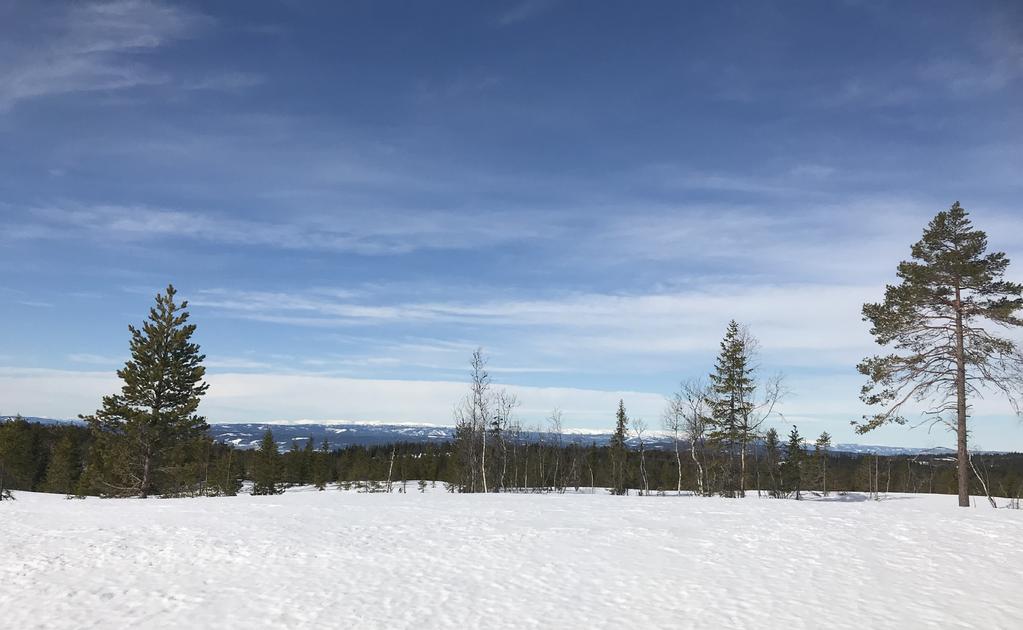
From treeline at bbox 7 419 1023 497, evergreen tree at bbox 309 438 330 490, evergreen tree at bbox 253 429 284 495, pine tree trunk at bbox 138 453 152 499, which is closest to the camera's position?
pine tree trunk at bbox 138 453 152 499

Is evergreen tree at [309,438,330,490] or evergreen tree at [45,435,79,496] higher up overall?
evergreen tree at [45,435,79,496]

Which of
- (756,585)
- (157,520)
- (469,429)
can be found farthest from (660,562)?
(469,429)

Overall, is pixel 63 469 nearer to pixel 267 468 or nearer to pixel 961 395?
pixel 267 468

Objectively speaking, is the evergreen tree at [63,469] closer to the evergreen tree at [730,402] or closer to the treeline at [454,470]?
the treeline at [454,470]

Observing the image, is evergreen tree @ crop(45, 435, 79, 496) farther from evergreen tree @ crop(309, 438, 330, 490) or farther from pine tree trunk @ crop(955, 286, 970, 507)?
pine tree trunk @ crop(955, 286, 970, 507)

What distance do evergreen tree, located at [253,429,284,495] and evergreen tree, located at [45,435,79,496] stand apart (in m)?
16.2

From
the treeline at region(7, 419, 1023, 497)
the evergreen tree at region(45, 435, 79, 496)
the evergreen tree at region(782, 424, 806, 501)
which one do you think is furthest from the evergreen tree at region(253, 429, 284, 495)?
the evergreen tree at region(782, 424, 806, 501)

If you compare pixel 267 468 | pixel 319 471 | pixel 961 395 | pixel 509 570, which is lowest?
pixel 319 471

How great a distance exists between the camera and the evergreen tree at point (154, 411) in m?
31.5

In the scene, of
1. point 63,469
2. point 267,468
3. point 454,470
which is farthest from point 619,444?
point 63,469

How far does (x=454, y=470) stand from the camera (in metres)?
65.6

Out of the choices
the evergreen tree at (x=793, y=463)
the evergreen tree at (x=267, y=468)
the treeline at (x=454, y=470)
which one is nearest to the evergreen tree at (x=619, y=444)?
the treeline at (x=454, y=470)

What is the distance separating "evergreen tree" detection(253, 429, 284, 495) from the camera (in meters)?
62.8

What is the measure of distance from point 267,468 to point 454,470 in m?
19.4
